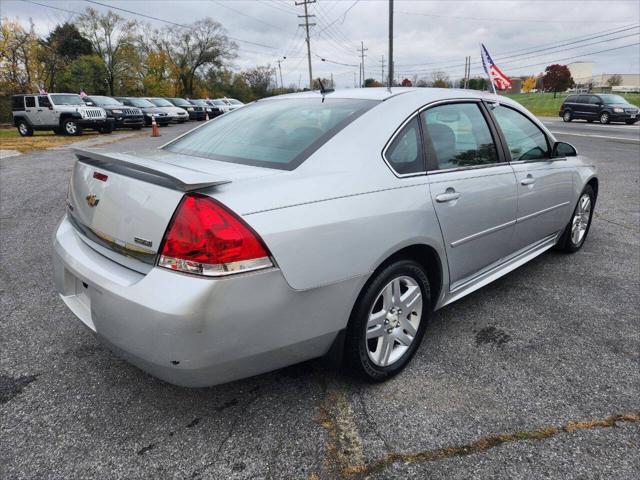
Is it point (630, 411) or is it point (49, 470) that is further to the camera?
point (630, 411)

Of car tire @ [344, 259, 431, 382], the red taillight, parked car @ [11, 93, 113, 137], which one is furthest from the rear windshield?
parked car @ [11, 93, 113, 137]

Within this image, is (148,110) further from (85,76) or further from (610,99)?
(610,99)

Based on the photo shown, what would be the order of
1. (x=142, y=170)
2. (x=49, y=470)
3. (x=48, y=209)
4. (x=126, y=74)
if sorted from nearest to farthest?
1. (x=49, y=470)
2. (x=142, y=170)
3. (x=48, y=209)
4. (x=126, y=74)

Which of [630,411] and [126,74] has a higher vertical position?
[126,74]

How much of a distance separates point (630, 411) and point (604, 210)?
493 cm

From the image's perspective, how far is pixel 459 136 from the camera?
295 cm

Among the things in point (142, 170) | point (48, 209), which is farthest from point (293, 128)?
point (48, 209)

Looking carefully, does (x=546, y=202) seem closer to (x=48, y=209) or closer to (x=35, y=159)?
(x=48, y=209)

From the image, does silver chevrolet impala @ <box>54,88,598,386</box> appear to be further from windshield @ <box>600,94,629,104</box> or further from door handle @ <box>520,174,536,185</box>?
windshield @ <box>600,94,629,104</box>

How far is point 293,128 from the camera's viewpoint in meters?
2.61

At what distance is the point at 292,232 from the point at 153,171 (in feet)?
2.15

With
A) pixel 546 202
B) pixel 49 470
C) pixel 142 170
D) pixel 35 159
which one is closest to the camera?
pixel 49 470

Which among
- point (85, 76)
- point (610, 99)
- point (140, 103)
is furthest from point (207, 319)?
point (85, 76)

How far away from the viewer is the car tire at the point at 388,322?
2.23 meters
